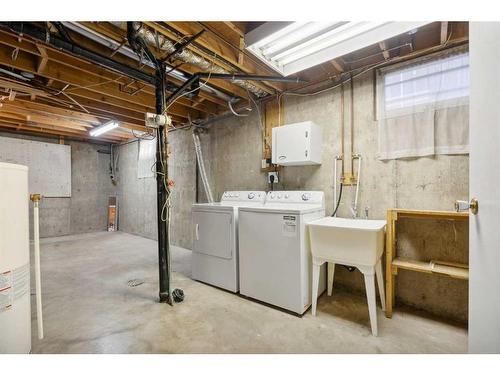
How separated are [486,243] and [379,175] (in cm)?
144

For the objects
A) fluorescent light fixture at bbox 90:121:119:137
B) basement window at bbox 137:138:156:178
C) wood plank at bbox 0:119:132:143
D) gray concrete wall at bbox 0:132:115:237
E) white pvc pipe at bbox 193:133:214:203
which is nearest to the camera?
white pvc pipe at bbox 193:133:214:203

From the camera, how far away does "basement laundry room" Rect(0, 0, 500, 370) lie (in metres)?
1.43

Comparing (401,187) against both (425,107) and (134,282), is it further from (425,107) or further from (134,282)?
(134,282)

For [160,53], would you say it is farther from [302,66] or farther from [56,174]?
[56,174]

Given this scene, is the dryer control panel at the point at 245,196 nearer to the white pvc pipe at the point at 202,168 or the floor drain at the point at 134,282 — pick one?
the white pvc pipe at the point at 202,168

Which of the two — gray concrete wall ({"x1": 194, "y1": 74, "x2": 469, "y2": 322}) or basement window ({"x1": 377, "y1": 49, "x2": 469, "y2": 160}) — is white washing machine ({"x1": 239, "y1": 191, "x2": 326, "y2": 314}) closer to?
gray concrete wall ({"x1": 194, "y1": 74, "x2": 469, "y2": 322})

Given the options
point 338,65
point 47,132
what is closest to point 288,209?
Result: point 338,65

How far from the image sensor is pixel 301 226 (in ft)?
6.69

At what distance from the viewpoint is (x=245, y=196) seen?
10.4ft

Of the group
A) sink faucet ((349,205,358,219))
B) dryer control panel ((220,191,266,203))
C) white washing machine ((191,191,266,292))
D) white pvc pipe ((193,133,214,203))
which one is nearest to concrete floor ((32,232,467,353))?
white washing machine ((191,191,266,292))

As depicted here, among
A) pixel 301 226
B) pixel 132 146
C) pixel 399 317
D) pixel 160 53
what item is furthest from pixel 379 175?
pixel 132 146

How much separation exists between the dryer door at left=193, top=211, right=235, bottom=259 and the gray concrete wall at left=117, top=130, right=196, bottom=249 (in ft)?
5.27

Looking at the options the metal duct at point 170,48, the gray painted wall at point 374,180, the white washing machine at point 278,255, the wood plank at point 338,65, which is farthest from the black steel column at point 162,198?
the wood plank at point 338,65

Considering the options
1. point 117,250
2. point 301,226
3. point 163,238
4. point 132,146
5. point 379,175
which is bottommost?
point 117,250
